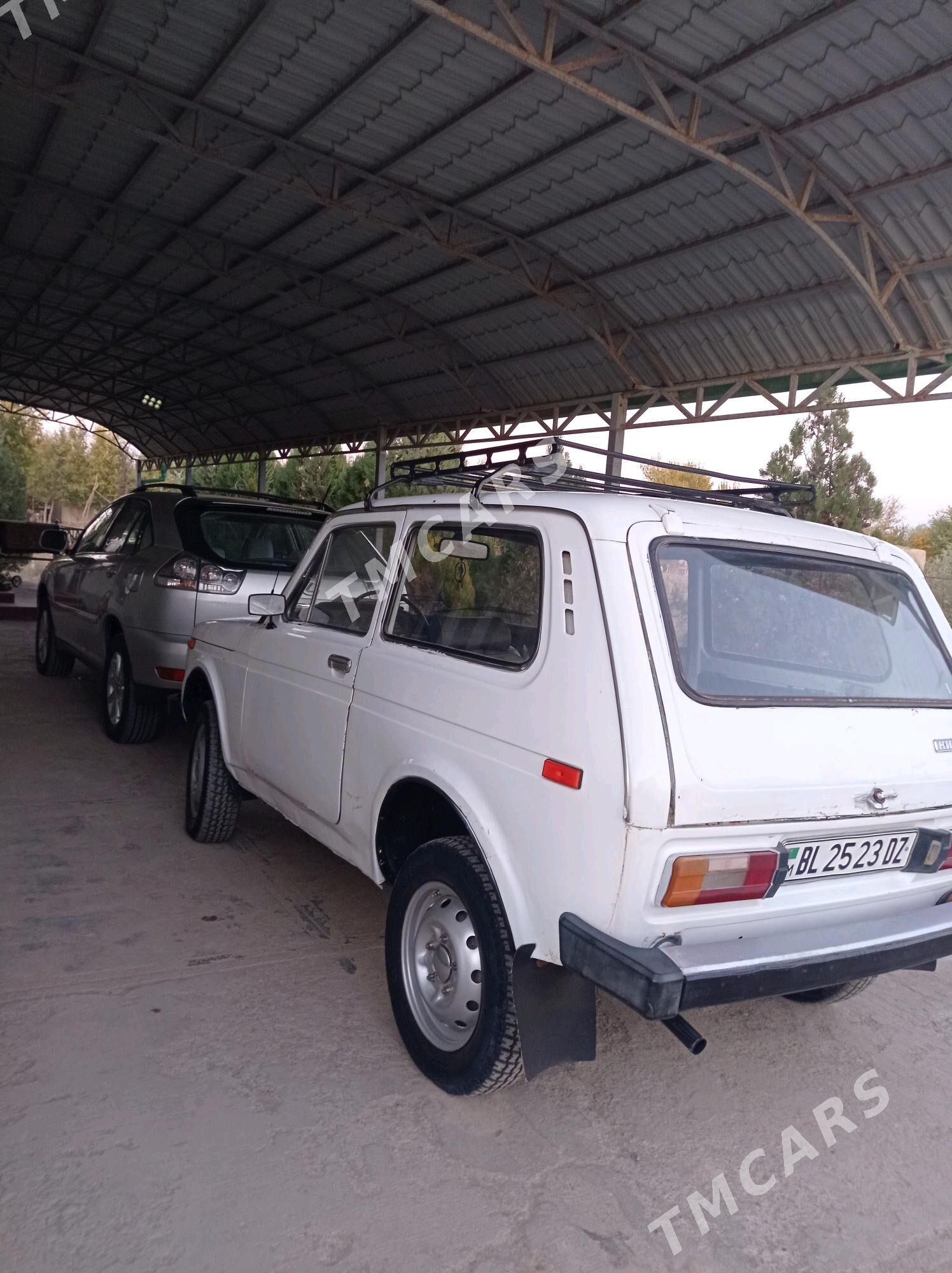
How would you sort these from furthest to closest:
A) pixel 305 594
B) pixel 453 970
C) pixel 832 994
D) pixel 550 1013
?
pixel 305 594, pixel 832 994, pixel 453 970, pixel 550 1013

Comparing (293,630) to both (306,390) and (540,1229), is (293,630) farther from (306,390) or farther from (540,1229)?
(306,390)

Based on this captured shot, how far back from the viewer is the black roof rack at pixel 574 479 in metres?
3.25

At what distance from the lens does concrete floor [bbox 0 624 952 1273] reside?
2.44 m

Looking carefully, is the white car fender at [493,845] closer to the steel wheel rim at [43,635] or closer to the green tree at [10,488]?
the steel wheel rim at [43,635]

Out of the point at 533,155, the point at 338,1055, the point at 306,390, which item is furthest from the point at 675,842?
the point at 306,390

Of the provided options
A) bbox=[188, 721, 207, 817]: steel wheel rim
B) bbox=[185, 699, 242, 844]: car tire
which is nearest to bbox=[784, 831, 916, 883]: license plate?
bbox=[185, 699, 242, 844]: car tire

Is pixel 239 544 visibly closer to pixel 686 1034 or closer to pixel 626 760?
pixel 626 760

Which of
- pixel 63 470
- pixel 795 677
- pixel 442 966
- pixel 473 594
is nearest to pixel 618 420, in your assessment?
pixel 473 594

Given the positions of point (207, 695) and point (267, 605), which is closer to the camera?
point (267, 605)

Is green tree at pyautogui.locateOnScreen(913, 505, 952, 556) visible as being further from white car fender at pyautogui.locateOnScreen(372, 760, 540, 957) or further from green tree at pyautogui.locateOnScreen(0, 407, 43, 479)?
green tree at pyautogui.locateOnScreen(0, 407, 43, 479)

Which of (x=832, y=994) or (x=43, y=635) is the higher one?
(x=43, y=635)

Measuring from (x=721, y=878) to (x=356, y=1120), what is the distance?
1.35 metres

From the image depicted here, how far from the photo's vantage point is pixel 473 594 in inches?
134

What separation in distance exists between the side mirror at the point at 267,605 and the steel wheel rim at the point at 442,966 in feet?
5.94
